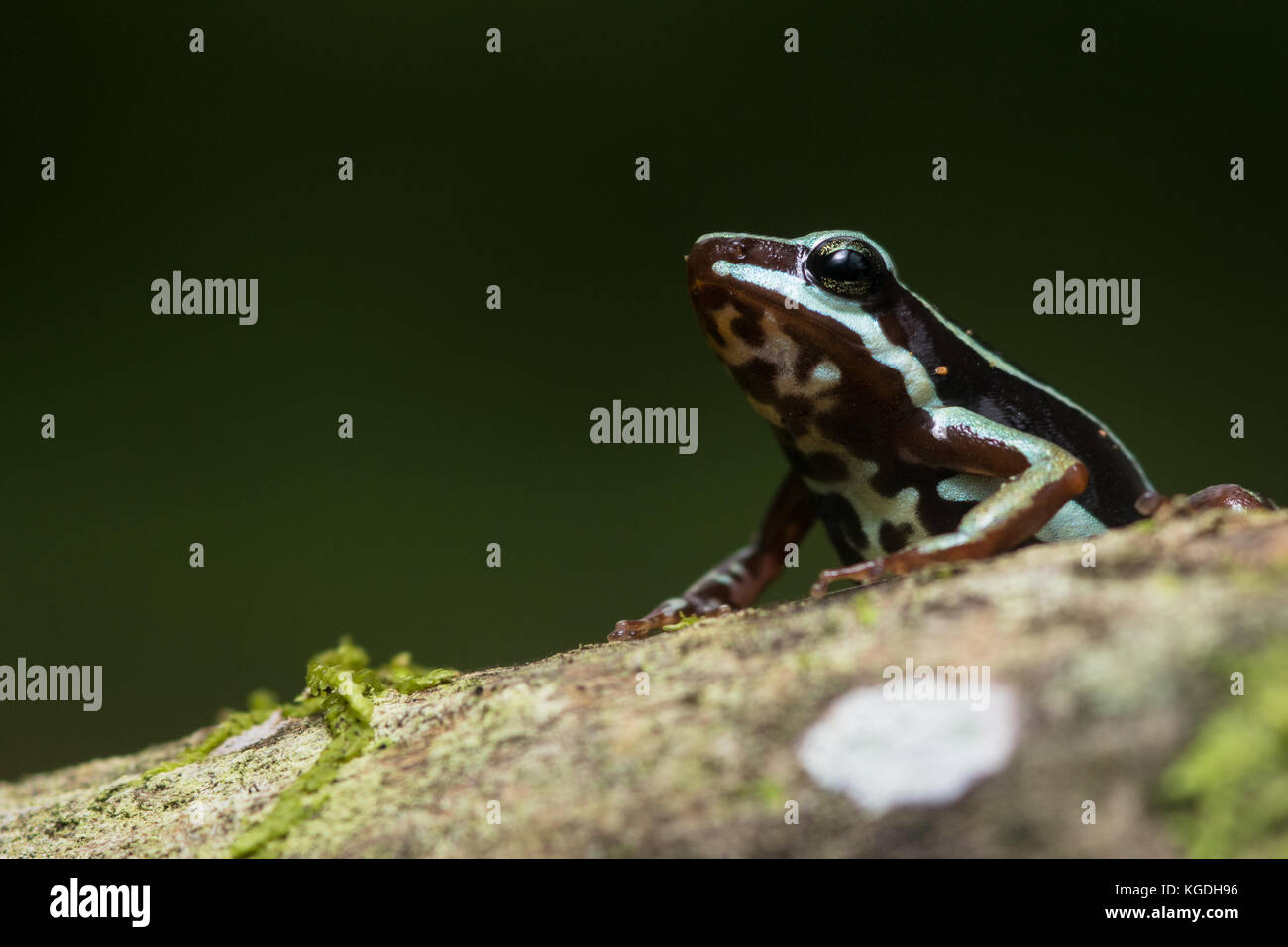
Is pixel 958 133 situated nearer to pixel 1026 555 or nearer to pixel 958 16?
pixel 958 16

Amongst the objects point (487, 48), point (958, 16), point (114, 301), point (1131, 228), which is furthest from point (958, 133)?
point (114, 301)

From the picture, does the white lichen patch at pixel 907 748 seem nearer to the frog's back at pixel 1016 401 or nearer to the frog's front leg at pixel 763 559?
the frog's back at pixel 1016 401

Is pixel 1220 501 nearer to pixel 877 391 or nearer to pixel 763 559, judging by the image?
pixel 877 391

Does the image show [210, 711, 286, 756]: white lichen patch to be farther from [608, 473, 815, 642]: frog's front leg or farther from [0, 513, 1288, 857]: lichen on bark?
[608, 473, 815, 642]: frog's front leg

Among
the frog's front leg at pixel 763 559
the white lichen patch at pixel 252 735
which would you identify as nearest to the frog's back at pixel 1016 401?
the frog's front leg at pixel 763 559

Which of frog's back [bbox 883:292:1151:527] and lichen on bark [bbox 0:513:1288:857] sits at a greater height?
frog's back [bbox 883:292:1151:527]

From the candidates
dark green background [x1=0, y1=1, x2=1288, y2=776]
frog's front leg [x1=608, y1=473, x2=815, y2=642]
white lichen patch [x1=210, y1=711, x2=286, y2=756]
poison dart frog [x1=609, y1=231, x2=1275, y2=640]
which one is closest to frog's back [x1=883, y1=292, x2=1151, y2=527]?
poison dart frog [x1=609, y1=231, x2=1275, y2=640]
